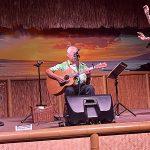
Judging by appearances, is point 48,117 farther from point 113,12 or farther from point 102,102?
point 113,12

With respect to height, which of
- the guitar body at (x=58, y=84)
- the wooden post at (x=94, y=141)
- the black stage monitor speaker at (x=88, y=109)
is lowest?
the black stage monitor speaker at (x=88, y=109)

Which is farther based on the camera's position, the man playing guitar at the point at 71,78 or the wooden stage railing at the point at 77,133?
the man playing guitar at the point at 71,78

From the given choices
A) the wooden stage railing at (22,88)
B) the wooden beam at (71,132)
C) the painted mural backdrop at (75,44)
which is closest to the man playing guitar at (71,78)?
the wooden stage railing at (22,88)

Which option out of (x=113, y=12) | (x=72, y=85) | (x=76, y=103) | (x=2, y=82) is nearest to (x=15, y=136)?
(x=76, y=103)

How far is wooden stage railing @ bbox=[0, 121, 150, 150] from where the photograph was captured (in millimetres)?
1415

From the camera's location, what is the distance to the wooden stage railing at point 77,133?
1.42m

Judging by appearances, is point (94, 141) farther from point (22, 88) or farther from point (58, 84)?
point (22, 88)

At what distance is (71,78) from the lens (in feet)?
18.5

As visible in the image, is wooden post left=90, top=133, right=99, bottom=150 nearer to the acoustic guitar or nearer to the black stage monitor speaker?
the black stage monitor speaker

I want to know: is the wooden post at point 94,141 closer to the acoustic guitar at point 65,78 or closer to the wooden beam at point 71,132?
the wooden beam at point 71,132

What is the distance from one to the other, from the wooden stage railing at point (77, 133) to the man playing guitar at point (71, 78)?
13.1 feet

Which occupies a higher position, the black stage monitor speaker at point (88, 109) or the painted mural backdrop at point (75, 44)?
the painted mural backdrop at point (75, 44)

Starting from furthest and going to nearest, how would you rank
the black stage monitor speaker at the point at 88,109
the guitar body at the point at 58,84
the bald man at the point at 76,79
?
the guitar body at the point at 58,84
the bald man at the point at 76,79
the black stage monitor speaker at the point at 88,109

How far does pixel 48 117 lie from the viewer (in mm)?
5875
